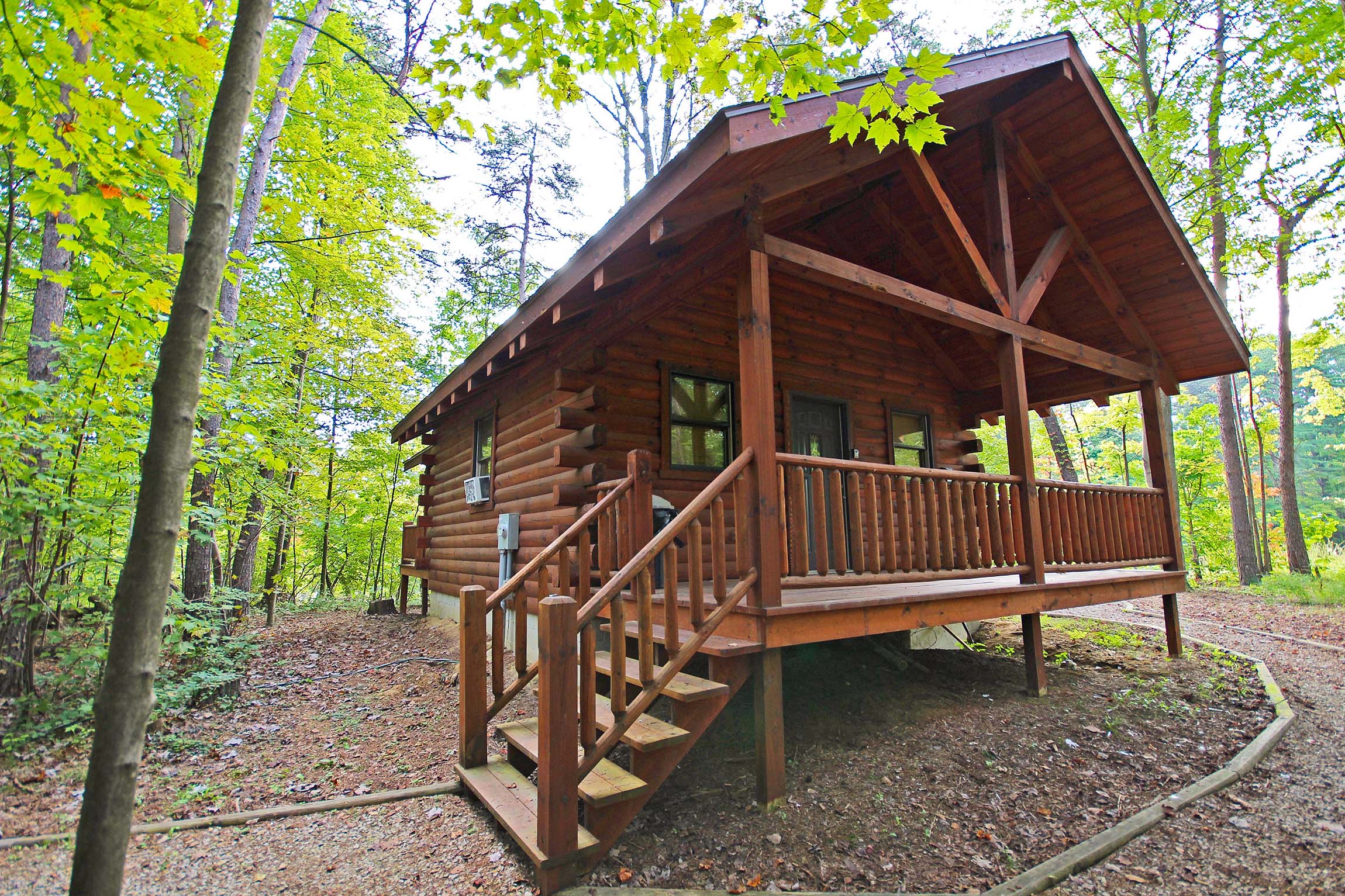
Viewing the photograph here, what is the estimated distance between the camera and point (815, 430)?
27.6ft

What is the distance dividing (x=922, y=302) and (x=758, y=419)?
7.44ft

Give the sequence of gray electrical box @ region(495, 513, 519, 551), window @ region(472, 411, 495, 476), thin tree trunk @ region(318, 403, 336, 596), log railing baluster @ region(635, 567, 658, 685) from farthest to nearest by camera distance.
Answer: thin tree trunk @ region(318, 403, 336, 596) → window @ region(472, 411, 495, 476) → gray electrical box @ region(495, 513, 519, 551) → log railing baluster @ region(635, 567, 658, 685)

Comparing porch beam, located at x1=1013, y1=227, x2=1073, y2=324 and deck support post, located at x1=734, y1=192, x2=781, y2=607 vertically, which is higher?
porch beam, located at x1=1013, y1=227, x2=1073, y2=324

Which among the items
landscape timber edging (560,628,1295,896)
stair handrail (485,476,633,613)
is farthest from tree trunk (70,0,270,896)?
stair handrail (485,476,633,613)

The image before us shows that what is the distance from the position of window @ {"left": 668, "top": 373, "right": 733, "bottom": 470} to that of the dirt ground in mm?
2321

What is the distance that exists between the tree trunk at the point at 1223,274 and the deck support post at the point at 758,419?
14.4 metres

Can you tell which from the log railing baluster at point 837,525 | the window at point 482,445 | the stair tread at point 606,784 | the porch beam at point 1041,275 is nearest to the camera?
the stair tread at point 606,784

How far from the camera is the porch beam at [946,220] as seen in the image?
18.8 ft

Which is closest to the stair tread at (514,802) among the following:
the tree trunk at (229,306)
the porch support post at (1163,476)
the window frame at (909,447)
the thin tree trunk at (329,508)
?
the tree trunk at (229,306)

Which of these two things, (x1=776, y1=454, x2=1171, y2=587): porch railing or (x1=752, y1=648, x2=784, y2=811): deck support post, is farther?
(x1=776, y1=454, x2=1171, y2=587): porch railing

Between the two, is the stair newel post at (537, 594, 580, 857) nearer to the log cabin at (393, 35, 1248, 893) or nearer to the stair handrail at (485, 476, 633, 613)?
the log cabin at (393, 35, 1248, 893)

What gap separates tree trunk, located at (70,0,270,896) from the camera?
176 centimetres

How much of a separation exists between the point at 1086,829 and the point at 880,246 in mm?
6843

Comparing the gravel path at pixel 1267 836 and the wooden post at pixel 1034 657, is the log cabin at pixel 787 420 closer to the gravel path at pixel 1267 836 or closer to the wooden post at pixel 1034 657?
the wooden post at pixel 1034 657
